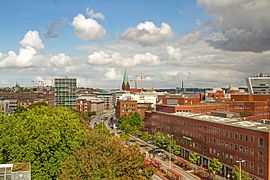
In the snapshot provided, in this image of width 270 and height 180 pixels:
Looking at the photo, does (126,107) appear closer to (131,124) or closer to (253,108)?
(131,124)

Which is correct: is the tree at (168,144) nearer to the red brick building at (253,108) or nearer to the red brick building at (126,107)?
the red brick building at (253,108)

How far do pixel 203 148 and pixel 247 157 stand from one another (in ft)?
54.4

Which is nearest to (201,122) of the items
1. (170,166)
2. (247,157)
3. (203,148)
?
(203,148)

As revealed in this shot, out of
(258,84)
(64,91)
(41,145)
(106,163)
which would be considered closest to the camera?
(106,163)

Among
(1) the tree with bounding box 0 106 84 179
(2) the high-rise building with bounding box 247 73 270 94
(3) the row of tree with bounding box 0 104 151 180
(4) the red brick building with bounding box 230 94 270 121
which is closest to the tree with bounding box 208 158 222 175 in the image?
(3) the row of tree with bounding box 0 104 151 180

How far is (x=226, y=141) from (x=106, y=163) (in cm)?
3438

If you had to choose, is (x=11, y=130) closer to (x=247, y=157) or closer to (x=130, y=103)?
(x=247, y=157)

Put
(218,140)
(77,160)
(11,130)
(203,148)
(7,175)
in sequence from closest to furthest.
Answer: (7,175)
(77,160)
(11,130)
(218,140)
(203,148)

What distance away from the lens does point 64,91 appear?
13150cm

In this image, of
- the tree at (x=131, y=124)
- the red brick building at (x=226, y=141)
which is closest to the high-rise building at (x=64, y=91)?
the tree at (x=131, y=124)

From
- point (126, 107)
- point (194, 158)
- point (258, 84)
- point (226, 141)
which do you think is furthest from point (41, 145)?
point (258, 84)

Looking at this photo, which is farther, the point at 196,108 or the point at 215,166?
the point at 196,108

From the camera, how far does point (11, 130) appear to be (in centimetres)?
4975

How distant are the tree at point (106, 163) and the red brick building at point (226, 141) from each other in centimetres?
2327
